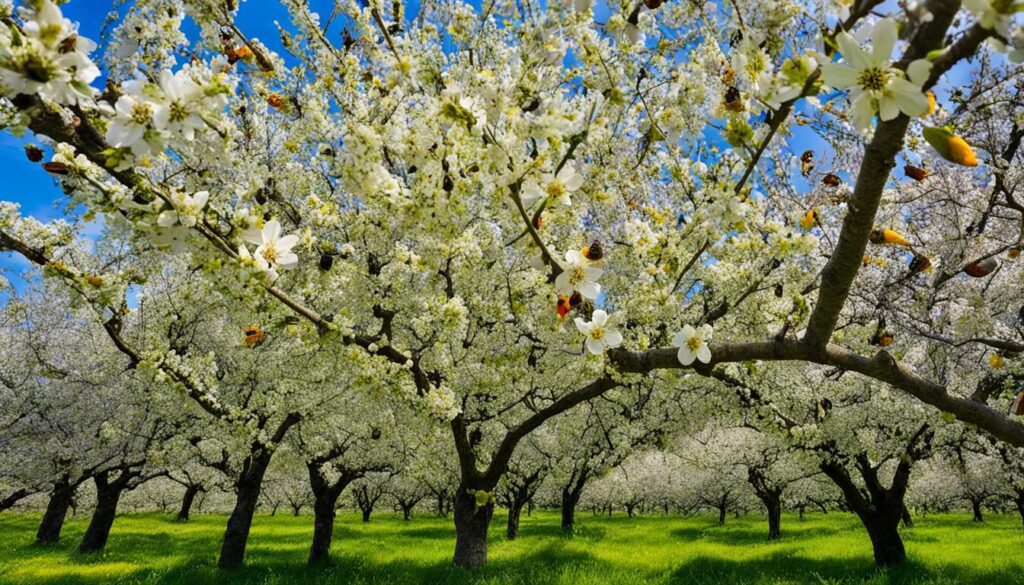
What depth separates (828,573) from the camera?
13.0m

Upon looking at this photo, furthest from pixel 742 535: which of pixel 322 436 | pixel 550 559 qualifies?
pixel 322 436

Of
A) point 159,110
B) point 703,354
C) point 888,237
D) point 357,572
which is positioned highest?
point 888,237

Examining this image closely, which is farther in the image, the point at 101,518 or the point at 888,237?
the point at 101,518

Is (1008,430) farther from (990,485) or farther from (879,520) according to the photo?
(990,485)

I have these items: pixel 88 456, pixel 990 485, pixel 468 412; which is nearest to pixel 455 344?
pixel 468 412

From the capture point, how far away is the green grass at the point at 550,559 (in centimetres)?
1216

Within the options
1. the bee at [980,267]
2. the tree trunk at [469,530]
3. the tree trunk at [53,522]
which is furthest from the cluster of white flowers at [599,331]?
the tree trunk at [53,522]

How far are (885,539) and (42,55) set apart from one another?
1597 centimetres

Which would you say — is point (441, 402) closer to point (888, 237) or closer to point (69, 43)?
point (888, 237)

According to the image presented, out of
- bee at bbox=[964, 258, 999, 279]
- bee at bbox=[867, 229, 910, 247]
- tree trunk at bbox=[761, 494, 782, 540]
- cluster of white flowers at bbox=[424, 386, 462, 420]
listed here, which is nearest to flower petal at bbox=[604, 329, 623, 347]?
bee at bbox=[867, 229, 910, 247]

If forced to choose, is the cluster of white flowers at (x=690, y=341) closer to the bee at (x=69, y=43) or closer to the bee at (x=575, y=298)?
the bee at (x=575, y=298)

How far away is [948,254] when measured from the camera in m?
5.79

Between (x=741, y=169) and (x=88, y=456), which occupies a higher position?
(x=741, y=169)

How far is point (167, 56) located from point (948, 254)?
725 cm
